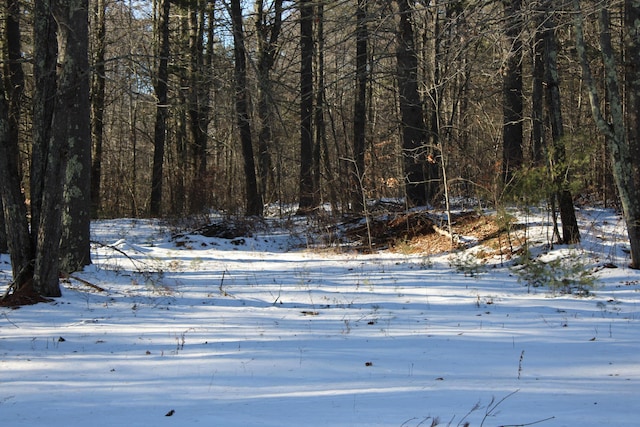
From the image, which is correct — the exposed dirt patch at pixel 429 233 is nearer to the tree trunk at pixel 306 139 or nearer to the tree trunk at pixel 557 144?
the tree trunk at pixel 557 144

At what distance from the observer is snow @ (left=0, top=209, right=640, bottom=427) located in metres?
3.70

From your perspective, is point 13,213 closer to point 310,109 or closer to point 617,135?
point 617,135

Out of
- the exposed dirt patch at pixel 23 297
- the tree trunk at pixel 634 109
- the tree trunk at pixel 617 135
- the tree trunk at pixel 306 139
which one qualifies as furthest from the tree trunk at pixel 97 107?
the tree trunk at pixel 634 109

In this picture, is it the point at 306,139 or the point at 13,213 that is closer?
the point at 13,213

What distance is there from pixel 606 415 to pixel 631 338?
243 centimetres

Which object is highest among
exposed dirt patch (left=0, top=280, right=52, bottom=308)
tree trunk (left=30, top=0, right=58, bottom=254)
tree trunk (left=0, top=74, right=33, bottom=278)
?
tree trunk (left=30, top=0, right=58, bottom=254)

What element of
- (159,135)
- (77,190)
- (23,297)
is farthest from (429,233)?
(159,135)

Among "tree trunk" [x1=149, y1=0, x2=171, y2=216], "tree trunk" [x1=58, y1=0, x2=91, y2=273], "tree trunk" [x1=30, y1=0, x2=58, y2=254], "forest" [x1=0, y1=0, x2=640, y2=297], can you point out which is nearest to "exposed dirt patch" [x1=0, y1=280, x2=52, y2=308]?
"forest" [x1=0, y1=0, x2=640, y2=297]

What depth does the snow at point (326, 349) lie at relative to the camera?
12.1 feet

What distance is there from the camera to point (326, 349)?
5.38 metres

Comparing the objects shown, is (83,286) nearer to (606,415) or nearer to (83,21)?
(83,21)

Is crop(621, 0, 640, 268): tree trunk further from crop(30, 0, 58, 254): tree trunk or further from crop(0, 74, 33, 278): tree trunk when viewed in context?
crop(0, 74, 33, 278): tree trunk

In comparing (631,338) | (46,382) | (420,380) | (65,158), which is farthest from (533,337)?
(65,158)

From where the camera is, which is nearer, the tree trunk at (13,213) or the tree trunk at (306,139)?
the tree trunk at (13,213)
